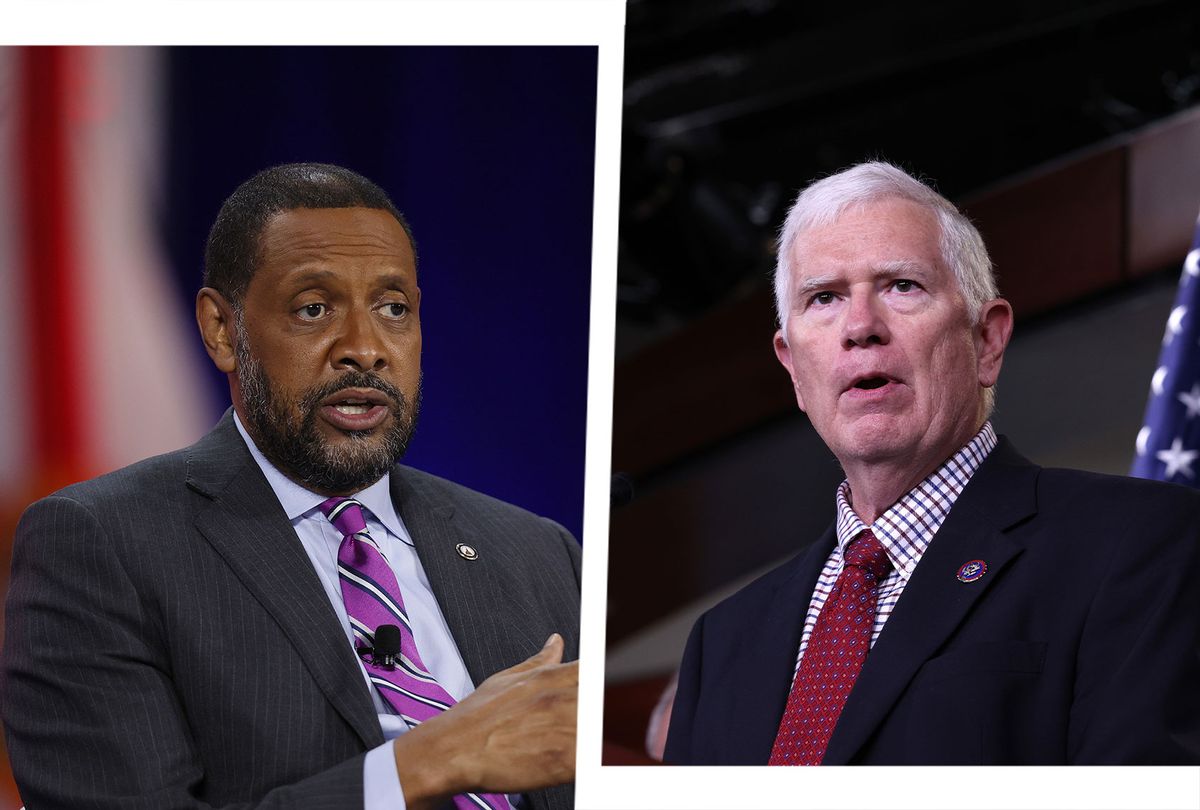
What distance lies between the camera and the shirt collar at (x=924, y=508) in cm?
253

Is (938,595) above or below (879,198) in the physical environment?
below

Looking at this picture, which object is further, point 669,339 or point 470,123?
point 669,339

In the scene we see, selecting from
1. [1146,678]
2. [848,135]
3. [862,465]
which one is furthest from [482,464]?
[848,135]

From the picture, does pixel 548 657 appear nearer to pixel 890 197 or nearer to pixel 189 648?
pixel 189 648

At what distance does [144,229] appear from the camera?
2.72m

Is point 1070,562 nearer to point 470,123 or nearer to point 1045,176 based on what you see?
point 1045,176

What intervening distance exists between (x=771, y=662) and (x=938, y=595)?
0.35 metres

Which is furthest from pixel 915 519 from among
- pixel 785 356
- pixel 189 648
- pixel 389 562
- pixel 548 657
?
pixel 189 648

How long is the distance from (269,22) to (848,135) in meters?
2.66

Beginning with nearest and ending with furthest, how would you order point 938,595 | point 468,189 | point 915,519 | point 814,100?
1. point 938,595
2. point 915,519
3. point 468,189
4. point 814,100

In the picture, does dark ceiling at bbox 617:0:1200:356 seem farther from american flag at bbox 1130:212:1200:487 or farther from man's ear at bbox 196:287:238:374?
man's ear at bbox 196:287:238:374

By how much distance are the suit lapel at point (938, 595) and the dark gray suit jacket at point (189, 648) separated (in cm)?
56

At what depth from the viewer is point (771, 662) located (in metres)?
2.61

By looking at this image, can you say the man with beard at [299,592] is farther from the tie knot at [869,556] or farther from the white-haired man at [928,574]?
the tie knot at [869,556]
